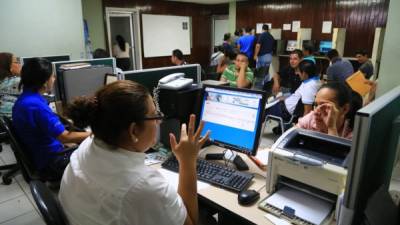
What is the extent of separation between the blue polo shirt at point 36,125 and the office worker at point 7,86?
3.61 feet

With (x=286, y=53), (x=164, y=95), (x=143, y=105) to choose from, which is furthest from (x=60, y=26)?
(x=286, y=53)

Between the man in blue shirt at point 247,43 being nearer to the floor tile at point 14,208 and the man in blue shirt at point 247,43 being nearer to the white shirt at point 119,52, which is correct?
the white shirt at point 119,52

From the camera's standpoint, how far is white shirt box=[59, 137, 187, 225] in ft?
2.77

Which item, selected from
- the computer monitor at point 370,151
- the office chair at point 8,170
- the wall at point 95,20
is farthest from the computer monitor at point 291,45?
the computer monitor at point 370,151

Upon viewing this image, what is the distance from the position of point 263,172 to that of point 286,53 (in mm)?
7222

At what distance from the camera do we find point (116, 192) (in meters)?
0.84

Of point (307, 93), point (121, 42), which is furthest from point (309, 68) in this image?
point (121, 42)

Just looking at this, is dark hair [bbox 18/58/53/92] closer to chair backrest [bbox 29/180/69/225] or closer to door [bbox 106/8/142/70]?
chair backrest [bbox 29/180/69/225]

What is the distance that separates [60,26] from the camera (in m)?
4.71

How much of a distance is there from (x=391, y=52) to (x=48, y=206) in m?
3.58

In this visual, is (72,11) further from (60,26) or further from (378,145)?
(378,145)

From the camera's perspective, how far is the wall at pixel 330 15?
22.4 feet

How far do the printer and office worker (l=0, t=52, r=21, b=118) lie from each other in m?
2.86

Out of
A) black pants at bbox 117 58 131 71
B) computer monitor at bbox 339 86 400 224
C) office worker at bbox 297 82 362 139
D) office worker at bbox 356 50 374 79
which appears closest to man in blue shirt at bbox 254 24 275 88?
office worker at bbox 356 50 374 79
